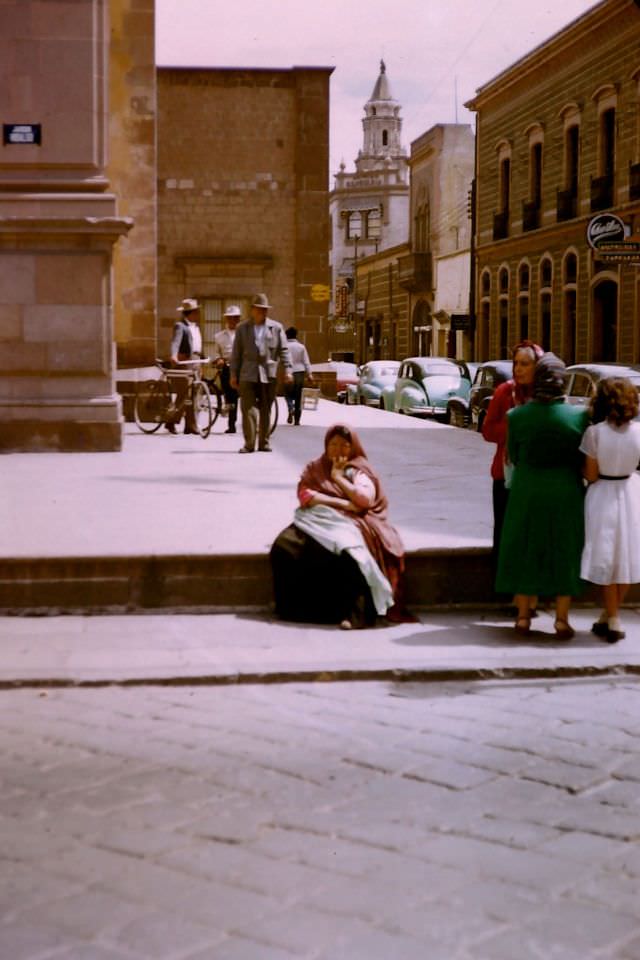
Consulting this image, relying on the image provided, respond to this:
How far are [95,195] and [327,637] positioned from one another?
8.13 metres

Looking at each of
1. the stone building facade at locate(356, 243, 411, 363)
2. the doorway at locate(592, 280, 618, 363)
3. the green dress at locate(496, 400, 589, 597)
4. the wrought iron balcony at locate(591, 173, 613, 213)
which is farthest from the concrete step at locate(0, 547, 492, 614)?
the stone building facade at locate(356, 243, 411, 363)

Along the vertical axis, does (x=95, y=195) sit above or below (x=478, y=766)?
above

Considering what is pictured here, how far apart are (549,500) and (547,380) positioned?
2.02 ft

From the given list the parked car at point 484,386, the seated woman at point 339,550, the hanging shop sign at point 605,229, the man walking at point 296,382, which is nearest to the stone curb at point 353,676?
the seated woman at point 339,550

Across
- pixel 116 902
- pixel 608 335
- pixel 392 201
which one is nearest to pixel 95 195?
pixel 116 902

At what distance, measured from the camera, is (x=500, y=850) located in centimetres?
466

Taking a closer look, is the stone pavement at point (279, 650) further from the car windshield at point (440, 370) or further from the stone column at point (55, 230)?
the car windshield at point (440, 370)

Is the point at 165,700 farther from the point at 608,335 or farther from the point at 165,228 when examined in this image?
the point at 608,335

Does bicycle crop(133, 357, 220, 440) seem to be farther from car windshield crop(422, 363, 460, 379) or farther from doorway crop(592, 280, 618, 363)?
doorway crop(592, 280, 618, 363)

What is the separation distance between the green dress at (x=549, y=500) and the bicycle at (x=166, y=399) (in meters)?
11.2

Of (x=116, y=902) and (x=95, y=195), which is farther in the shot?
(x=95, y=195)

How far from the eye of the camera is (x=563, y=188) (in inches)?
1747

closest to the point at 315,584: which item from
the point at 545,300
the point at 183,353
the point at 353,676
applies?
the point at 353,676

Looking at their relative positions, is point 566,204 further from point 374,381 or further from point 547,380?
point 547,380
